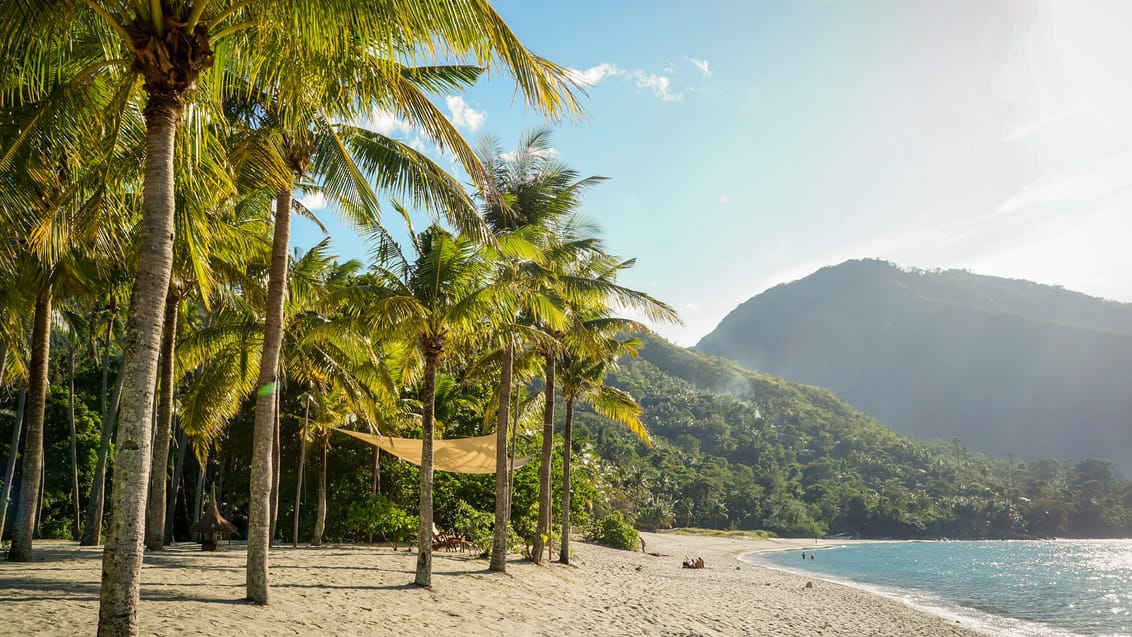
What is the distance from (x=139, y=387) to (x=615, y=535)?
27.3 metres

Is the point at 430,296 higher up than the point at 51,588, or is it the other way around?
the point at 430,296

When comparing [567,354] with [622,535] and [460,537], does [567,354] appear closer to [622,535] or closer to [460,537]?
[460,537]

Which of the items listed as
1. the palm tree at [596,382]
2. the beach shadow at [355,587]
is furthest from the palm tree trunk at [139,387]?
the palm tree at [596,382]

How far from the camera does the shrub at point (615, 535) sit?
29141 millimetres

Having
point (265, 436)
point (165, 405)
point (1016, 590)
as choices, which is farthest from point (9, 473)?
point (1016, 590)

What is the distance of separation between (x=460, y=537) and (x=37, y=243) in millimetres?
11324

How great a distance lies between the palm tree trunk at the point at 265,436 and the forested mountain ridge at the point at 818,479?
150ft

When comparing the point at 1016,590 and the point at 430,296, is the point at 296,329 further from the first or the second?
the point at 1016,590

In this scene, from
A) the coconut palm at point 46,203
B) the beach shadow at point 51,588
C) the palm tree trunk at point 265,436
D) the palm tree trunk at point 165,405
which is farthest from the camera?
the palm tree trunk at point 165,405

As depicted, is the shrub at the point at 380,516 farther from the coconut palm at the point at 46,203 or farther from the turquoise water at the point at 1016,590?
the turquoise water at the point at 1016,590

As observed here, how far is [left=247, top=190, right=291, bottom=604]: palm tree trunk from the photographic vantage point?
7.00 meters

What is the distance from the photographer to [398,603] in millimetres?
8359

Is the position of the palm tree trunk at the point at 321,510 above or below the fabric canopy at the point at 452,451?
below

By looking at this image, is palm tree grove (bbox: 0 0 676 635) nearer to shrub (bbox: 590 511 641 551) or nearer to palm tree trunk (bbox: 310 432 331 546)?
palm tree trunk (bbox: 310 432 331 546)
